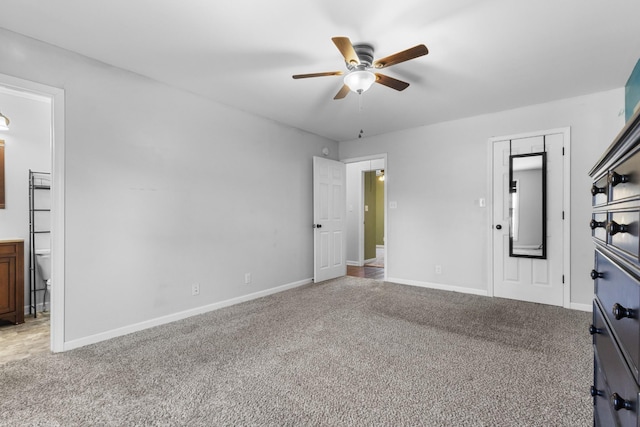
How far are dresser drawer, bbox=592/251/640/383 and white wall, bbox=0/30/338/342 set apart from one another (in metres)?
3.37

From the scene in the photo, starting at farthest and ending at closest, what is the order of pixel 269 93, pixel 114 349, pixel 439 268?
pixel 439 268 → pixel 269 93 → pixel 114 349

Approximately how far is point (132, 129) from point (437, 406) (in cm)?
336

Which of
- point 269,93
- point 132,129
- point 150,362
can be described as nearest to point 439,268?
point 269,93

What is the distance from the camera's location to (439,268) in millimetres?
4590

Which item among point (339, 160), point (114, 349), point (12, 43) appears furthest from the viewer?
point (339, 160)

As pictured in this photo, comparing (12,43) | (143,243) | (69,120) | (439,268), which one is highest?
(12,43)

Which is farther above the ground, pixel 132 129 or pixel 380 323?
pixel 132 129

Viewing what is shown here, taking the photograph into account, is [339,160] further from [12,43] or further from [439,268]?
[12,43]

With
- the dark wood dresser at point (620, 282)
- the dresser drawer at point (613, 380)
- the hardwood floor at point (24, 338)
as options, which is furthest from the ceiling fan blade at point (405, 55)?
the hardwood floor at point (24, 338)

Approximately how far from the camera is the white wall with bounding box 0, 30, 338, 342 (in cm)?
265

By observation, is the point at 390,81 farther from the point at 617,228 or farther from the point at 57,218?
the point at 57,218

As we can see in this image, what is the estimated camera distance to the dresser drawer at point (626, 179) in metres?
0.77

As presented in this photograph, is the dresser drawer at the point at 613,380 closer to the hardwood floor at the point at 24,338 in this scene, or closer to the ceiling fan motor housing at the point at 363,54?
the ceiling fan motor housing at the point at 363,54

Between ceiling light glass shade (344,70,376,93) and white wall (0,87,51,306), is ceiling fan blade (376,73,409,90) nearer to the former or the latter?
ceiling light glass shade (344,70,376,93)
